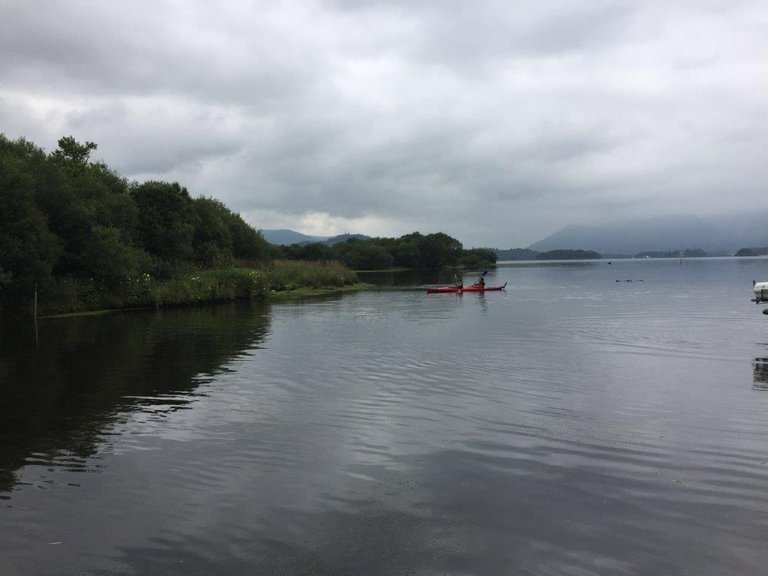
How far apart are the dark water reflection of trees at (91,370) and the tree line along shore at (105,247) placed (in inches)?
169

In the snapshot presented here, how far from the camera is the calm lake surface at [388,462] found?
6.95 m

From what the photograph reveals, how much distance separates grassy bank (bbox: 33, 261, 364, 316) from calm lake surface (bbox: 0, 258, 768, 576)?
19.1 metres

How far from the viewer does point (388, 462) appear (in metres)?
10.1

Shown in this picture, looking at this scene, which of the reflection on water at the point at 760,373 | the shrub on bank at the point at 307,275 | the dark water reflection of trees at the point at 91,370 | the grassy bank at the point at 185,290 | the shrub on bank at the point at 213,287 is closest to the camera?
the dark water reflection of trees at the point at 91,370

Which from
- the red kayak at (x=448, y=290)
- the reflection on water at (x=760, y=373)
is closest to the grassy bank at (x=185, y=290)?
the red kayak at (x=448, y=290)

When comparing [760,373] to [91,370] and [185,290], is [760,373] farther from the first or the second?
[185,290]

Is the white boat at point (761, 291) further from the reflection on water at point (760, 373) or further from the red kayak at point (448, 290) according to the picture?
the red kayak at point (448, 290)

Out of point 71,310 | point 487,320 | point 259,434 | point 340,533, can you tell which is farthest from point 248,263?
point 340,533

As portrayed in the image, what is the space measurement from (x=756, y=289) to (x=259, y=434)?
23.8 m

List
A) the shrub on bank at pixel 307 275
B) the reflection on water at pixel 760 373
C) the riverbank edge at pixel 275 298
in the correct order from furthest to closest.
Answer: the shrub on bank at pixel 307 275
the riverbank edge at pixel 275 298
the reflection on water at pixel 760 373

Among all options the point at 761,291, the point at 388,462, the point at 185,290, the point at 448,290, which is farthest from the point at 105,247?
the point at 761,291

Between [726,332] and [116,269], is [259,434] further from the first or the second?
[116,269]

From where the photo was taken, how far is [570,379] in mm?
17203

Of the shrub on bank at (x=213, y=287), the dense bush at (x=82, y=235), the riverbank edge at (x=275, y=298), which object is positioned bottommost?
the riverbank edge at (x=275, y=298)
